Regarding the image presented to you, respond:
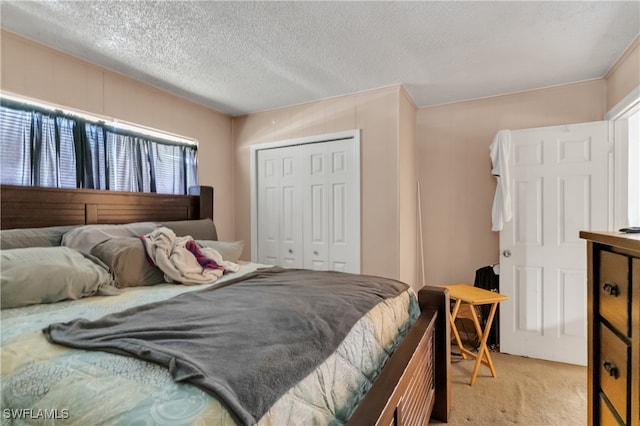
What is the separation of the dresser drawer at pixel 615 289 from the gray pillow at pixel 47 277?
2.19 meters

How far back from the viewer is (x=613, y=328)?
3.54 feet

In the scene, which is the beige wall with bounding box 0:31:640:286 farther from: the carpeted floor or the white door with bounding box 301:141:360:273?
the carpeted floor

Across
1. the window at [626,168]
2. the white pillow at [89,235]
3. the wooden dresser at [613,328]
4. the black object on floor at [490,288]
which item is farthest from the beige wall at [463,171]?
the white pillow at [89,235]

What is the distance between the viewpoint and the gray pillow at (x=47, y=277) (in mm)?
1313

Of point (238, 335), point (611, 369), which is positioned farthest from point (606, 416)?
point (238, 335)

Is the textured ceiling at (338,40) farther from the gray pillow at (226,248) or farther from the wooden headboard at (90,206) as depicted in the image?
the gray pillow at (226,248)

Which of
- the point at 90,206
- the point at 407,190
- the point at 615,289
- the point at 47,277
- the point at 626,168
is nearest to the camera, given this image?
the point at 615,289

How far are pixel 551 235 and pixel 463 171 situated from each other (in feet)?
3.16

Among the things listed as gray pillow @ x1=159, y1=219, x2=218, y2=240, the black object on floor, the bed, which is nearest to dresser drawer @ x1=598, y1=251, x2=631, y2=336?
the bed

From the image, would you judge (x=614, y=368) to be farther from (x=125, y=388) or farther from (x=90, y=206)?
(x=90, y=206)

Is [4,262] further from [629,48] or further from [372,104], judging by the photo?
[629,48]

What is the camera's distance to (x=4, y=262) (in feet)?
4.39

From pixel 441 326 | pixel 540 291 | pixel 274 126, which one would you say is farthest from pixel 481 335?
pixel 274 126

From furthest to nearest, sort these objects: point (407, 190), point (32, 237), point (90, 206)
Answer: point (407, 190) → point (90, 206) → point (32, 237)
